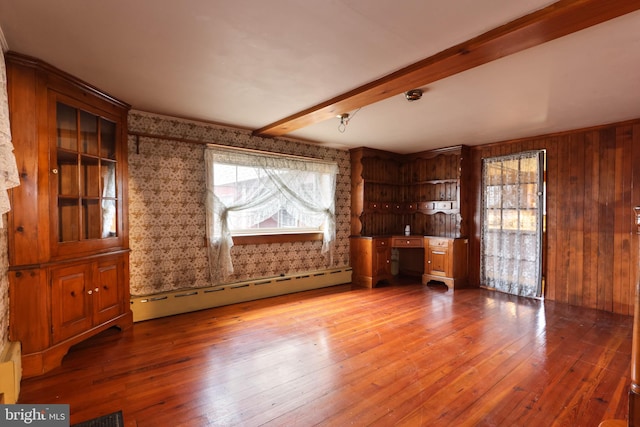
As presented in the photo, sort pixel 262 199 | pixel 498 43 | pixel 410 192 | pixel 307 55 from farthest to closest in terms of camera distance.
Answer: pixel 410 192 → pixel 262 199 → pixel 307 55 → pixel 498 43

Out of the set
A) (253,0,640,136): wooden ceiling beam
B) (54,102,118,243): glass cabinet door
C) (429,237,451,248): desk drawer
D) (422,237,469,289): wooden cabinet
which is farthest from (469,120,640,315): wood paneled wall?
(54,102,118,243): glass cabinet door

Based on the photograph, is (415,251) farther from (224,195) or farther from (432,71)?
(432,71)

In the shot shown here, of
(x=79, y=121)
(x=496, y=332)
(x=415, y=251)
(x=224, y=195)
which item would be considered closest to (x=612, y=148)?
(x=496, y=332)

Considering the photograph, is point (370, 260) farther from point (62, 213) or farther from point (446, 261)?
point (62, 213)

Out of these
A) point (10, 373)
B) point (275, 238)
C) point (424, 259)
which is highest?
point (275, 238)

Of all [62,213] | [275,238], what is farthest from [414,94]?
[62,213]

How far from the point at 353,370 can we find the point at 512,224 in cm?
356

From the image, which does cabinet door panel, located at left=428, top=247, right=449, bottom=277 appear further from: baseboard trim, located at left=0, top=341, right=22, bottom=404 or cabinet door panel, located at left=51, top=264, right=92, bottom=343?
baseboard trim, located at left=0, top=341, right=22, bottom=404

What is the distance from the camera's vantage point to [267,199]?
4363mm

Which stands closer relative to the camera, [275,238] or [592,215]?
[592,215]

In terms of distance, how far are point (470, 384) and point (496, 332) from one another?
117 cm

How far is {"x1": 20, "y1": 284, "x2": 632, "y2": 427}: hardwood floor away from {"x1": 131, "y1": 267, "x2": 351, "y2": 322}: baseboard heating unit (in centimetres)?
16

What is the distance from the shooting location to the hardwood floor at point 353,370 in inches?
73.4

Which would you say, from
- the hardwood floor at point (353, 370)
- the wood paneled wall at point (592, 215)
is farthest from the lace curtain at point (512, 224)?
the hardwood floor at point (353, 370)
